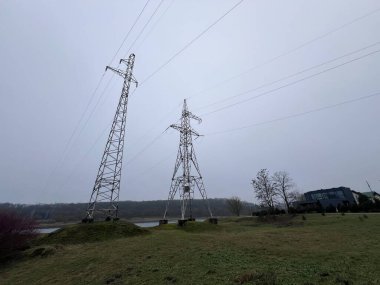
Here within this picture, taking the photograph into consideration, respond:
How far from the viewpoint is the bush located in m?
20.7

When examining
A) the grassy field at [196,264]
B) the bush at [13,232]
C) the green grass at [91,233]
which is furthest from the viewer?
the green grass at [91,233]

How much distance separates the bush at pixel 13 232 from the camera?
20688 mm

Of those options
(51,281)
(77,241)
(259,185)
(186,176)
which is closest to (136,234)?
(77,241)

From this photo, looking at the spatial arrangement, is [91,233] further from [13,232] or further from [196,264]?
[196,264]

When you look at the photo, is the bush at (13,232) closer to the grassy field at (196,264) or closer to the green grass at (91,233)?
the green grass at (91,233)

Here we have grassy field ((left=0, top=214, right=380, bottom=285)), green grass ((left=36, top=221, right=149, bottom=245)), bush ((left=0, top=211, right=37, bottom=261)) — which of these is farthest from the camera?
green grass ((left=36, top=221, right=149, bottom=245))

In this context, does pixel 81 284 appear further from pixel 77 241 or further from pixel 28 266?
pixel 77 241

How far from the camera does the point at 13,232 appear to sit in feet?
71.8

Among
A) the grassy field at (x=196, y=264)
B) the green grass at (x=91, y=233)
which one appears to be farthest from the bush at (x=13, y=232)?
the grassy field at (x=196, y=264)

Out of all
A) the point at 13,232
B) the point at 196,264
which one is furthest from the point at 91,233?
the point at 196,264

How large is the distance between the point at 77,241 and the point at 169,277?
617 inches

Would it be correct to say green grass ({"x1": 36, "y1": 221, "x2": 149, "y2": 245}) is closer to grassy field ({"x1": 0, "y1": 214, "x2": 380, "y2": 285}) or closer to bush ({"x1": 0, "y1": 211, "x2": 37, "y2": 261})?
bush ({"x1": 0, "y1": 211, "x2": 37, "y2": 261})

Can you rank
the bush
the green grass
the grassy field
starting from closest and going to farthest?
the grassy field
the bush
the green grass

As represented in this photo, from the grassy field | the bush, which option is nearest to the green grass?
the bush
